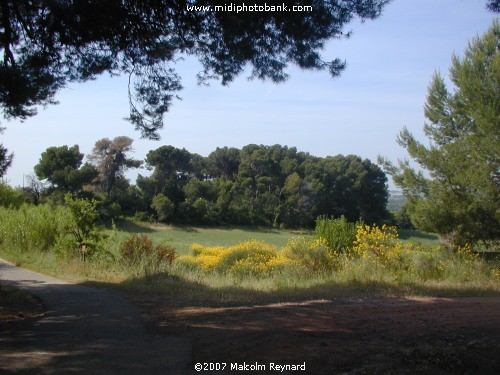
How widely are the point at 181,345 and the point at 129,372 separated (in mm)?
1100

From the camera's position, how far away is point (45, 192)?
3041cm

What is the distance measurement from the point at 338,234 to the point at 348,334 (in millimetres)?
14937

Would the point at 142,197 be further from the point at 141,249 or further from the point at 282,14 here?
the point at 282,14

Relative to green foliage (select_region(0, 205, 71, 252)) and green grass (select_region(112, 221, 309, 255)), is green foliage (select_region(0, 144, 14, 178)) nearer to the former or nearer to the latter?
green foliage (select_region(0, 205, 71, 252))

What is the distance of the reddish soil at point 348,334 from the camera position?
485cm

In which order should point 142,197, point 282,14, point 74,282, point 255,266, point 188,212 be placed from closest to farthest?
point 282,14, point 74,282, point 255,266, point 142,197, point 188,212

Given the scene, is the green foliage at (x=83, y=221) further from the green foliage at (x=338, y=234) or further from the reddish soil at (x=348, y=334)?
the green foliage at (x=338, y=234)

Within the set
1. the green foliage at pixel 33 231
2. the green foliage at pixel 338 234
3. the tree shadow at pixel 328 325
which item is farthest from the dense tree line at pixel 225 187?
the tree shadow at pixel 328 325

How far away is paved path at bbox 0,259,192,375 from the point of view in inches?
204

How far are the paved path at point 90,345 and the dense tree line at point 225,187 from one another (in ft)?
60.9

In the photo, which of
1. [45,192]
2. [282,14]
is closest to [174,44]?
[282,14]

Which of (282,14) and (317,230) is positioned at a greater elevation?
(282,14)

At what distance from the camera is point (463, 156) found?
19.6 meters

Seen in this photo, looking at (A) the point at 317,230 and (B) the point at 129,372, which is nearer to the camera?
(B) the point at 129,372
